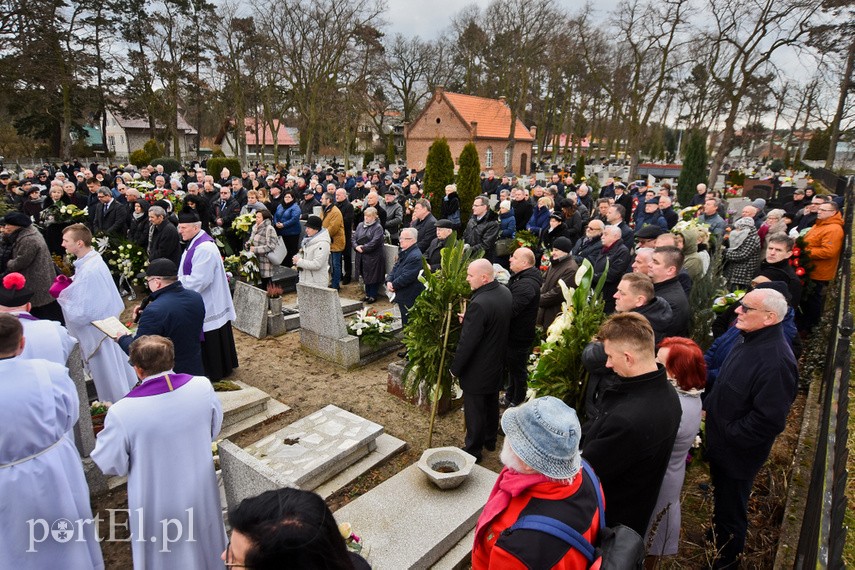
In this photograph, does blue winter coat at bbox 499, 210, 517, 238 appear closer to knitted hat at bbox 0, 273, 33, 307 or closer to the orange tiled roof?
knitted hat at bbox 0, 273, 33, 307

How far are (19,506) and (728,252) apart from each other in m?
8.29

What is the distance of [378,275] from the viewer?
919cm

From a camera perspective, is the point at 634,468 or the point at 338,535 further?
the point at 634,468

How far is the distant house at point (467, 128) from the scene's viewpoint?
136 feet

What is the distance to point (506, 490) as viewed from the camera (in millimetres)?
1990

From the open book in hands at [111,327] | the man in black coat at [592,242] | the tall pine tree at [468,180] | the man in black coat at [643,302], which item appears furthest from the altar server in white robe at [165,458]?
the tall pine tree at [468,180]

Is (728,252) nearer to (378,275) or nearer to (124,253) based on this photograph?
(378,275)

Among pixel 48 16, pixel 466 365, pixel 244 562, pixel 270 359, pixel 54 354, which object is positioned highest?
pixel 48 16

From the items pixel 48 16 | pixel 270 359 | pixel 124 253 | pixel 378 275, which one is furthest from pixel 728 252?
pixel 48 16

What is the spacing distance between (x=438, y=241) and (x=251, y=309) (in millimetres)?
3186

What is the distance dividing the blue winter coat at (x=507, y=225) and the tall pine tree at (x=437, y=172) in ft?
17.3

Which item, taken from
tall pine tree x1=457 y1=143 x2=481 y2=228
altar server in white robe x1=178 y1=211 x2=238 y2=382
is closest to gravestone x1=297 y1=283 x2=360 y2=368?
altar server in white robe x1=178 y1=211 x2=238 y2=382

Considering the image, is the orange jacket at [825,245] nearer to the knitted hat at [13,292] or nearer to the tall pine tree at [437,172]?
the knitted hat at [13,292]

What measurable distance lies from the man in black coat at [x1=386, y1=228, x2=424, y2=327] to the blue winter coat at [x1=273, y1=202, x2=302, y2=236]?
387 cm
